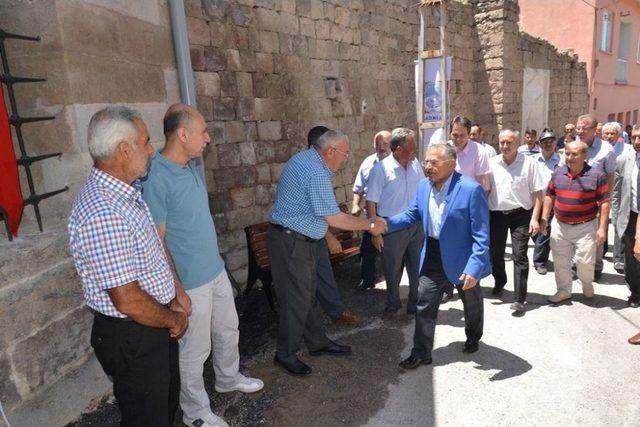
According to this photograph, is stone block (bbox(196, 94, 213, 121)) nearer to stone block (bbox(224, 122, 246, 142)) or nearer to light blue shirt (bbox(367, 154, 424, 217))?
stone block (bbox(224, 122, 246, 142))

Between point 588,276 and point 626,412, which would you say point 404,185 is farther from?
point 626,412

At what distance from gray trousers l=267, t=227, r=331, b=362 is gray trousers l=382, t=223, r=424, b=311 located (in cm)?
117

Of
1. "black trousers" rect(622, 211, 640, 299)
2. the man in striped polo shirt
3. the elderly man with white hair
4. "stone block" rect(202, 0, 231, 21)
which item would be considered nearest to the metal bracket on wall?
"stone block" rect(202, 0, 231, 21)

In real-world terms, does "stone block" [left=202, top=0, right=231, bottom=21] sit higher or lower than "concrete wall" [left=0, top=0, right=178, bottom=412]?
higher

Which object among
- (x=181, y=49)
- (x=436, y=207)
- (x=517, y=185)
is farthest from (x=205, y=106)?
(x=517, y=185)

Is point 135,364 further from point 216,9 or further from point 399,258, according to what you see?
point 216,9

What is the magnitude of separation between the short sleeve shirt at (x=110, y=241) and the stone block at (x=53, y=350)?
2.54 feet

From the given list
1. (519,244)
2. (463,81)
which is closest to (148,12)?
(519,244)

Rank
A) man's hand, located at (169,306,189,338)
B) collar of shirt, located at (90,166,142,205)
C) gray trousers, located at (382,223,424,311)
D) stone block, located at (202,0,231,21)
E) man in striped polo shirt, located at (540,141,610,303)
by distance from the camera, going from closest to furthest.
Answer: collar of shirt, located at (90,166,142,205)
man's hand, located at (169,306,189,338)
man in striped polo shirt, located at (540,141,610,303)
gray trousers, located at (382,223,424,311)
stone block, located at (202,0,231,21)

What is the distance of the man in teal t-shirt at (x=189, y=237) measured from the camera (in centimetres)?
246

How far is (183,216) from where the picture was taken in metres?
2.53

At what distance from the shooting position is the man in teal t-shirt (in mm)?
2457

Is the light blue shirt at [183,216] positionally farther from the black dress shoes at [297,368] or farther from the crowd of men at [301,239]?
the black dress shoes at [297,368]

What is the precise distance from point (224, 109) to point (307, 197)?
7.35 ft
